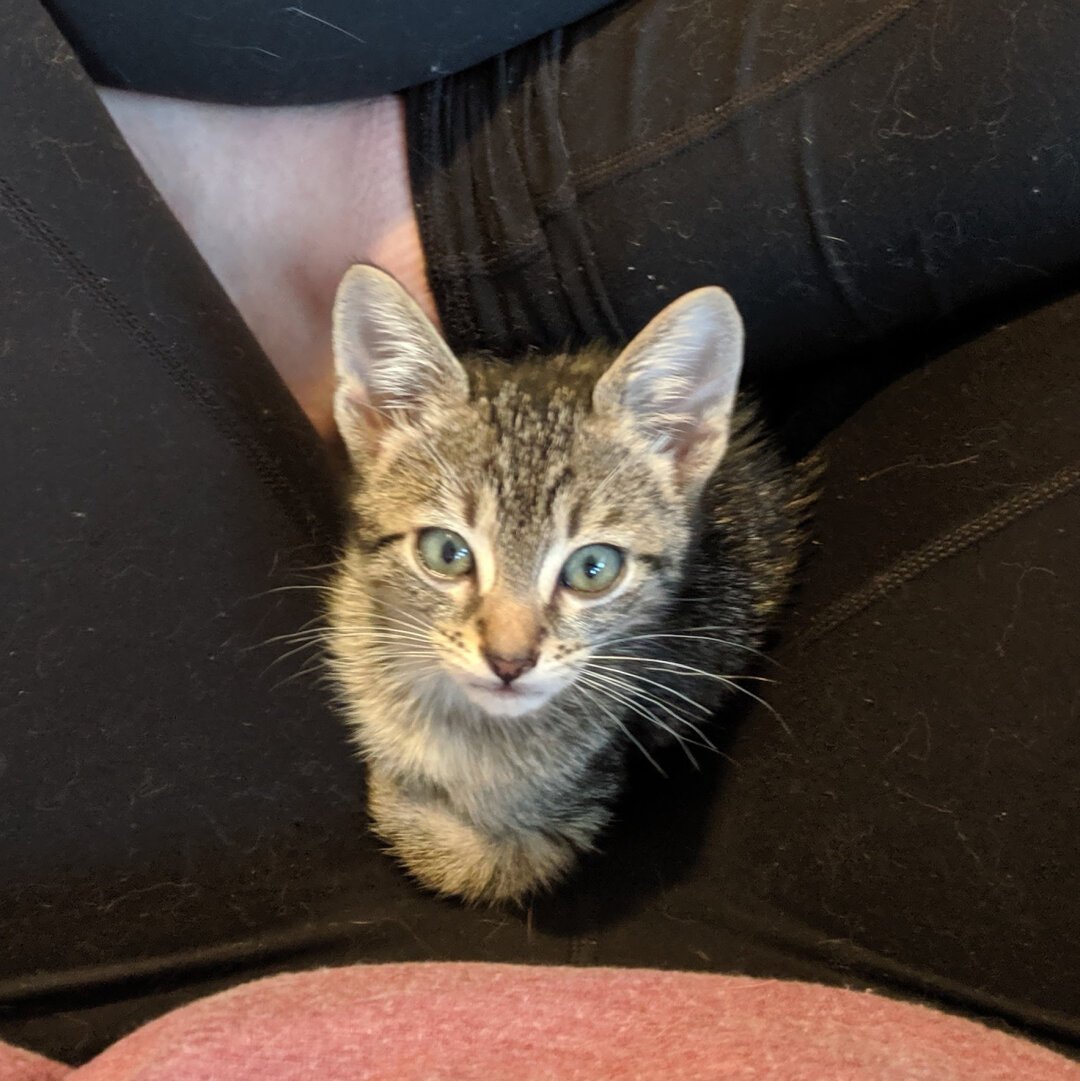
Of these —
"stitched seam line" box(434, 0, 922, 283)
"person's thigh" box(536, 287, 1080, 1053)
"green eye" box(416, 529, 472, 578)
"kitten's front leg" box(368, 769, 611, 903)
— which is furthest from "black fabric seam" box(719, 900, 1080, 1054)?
"stitched seam line" box(434, 0, 922, 283)

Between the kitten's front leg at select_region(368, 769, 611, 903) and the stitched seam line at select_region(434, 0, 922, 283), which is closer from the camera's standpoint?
the stitched seam line at select_region(434, 0, 922, 283)

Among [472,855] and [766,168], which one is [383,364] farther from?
[472,855]

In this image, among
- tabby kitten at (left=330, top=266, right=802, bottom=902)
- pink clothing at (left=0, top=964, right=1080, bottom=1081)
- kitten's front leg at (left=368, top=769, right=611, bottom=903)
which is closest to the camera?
pink clothing at (left=0, top=964, right=1080, bottom=1081)

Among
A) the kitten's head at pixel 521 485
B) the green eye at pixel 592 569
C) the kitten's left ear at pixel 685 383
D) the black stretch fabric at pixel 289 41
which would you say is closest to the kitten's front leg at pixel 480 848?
the kitten's head at pixel 521 485

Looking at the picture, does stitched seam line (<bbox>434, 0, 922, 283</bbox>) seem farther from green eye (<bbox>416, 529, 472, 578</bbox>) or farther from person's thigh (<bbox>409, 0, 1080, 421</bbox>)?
green eye (<bbox>416, 529, 472, 578</bbox>)

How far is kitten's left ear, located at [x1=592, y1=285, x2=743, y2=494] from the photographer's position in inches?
34.9

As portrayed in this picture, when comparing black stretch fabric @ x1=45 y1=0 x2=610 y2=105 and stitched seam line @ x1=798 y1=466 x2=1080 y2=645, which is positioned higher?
black stretch fabric @ x1=45 y1=0 x2=610 y2=105

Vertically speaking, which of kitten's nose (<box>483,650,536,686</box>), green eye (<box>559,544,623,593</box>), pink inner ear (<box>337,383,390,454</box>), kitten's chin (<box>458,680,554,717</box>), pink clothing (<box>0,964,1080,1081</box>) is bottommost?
pink clothing (<box>0,964,1080,1081</box>)

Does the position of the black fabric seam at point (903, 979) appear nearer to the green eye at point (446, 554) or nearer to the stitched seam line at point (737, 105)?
the green eye at point (446, 554)

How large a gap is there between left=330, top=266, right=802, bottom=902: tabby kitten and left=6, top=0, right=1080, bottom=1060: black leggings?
0.06 meters

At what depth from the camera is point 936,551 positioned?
0.91 metres

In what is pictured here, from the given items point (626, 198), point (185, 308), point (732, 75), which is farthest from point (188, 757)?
point (732, 75)

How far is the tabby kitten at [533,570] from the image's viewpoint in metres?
0.93

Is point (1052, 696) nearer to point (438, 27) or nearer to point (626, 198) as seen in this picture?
point (626, 198)
